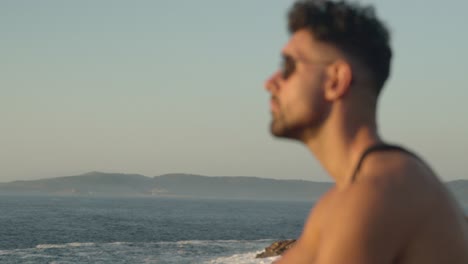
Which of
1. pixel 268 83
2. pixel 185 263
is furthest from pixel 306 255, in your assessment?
pixel 185 263

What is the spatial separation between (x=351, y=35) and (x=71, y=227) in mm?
95194

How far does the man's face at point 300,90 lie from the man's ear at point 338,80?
17mm

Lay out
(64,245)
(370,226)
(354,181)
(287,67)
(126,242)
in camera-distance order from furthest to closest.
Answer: (126,242)
(64,245)
(287,67)
(354,181)
(370,226)

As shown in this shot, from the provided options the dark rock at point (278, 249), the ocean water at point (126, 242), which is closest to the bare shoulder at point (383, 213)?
the ocean water at point (126, 242)

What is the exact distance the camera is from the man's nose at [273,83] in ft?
6.50

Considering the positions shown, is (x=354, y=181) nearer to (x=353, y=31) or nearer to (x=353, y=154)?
(x=353, y=154)

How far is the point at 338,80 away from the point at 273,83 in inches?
8.4

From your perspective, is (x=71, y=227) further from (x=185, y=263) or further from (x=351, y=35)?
(x=351, y=35)

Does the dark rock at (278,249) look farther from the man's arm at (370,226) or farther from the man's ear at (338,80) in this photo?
the man's arm at (370,226)

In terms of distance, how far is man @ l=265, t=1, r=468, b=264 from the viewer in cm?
158

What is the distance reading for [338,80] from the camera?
6.07 feet

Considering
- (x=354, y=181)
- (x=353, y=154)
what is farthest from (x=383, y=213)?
(x=353, y=154)

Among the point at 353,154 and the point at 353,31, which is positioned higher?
the point at 353,31

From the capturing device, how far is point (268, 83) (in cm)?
200
